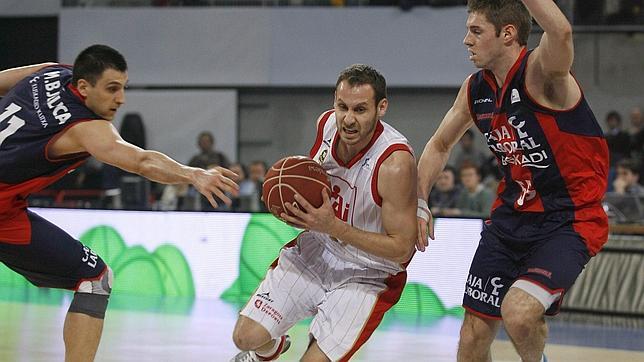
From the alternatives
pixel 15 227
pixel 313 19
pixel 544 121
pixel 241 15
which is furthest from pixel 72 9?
pixel 544 121

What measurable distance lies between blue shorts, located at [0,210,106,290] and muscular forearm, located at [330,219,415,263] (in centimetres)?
143

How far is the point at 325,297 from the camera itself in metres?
5.31

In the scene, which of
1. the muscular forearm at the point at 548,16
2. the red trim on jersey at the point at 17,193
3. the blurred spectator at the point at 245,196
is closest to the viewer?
the muscular forearm at the point at 548,16

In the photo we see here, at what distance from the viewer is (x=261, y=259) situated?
10969 mm

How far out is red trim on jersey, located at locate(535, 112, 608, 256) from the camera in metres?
4.92

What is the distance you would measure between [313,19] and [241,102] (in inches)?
79.7

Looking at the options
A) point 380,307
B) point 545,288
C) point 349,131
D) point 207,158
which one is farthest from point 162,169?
point 207,158

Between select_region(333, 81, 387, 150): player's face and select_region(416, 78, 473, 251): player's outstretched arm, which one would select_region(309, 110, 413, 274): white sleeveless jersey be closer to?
select_region(333, 81, 387, 150): player's face

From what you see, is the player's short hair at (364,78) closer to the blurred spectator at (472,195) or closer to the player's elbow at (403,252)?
the player's elbow at (403,252)

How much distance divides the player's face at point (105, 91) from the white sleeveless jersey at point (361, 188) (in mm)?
1051

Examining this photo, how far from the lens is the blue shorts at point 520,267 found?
191 inches

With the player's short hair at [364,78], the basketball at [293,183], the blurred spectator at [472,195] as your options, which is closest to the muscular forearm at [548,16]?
the player's short hair at [364,78]

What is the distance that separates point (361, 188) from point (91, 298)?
60.6 inches

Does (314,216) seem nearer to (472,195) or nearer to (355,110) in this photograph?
(355,110)
